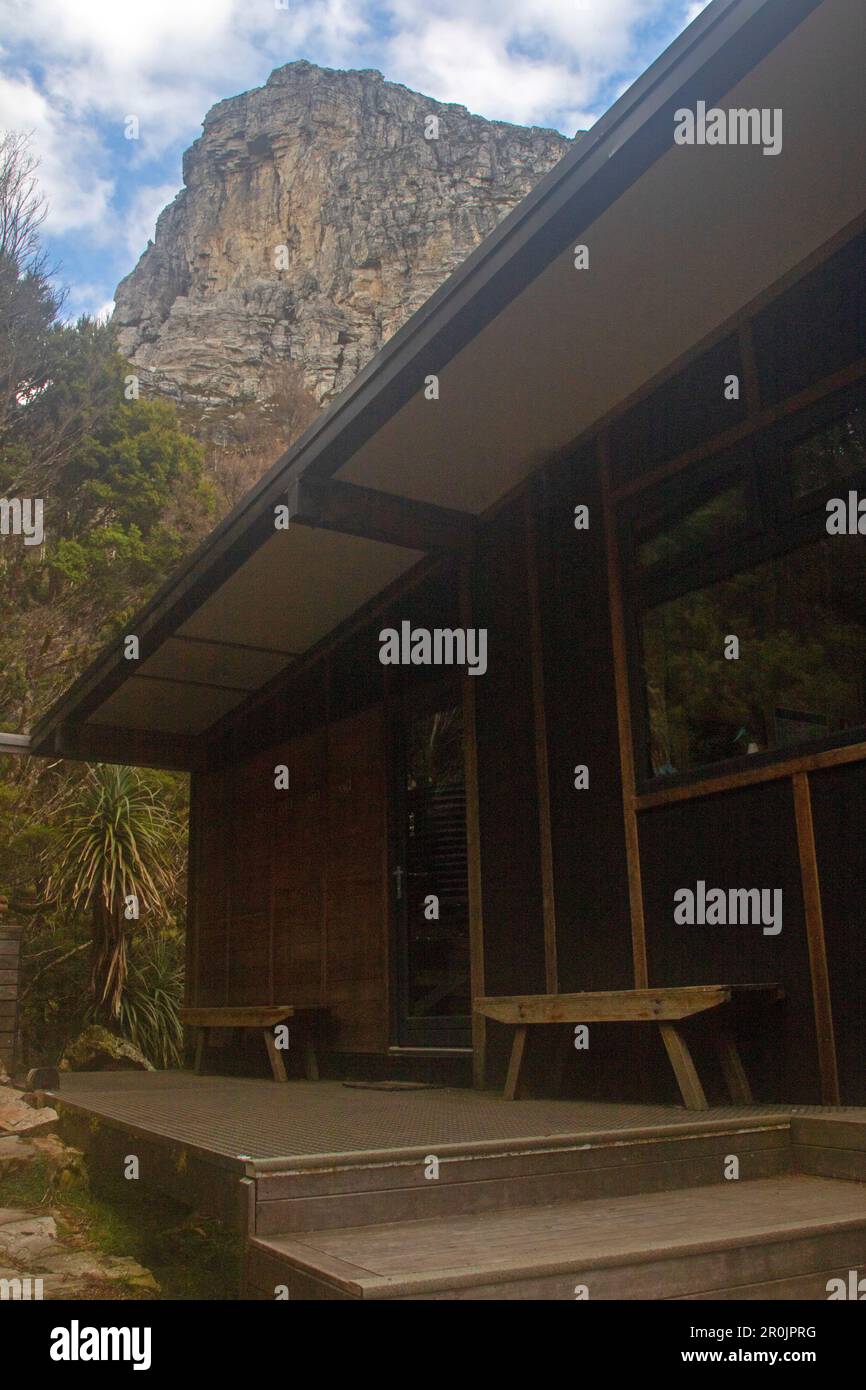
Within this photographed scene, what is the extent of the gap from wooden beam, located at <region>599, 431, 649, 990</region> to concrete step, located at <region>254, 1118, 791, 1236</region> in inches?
51.1

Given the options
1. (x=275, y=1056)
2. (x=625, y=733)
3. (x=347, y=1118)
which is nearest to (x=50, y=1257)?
(x=347, y=1118)

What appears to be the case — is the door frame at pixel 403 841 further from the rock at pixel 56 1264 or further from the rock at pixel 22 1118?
the rock at pixel 56 1264

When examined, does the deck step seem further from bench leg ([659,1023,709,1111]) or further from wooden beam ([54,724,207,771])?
wooden beam ([54,724,207,771])

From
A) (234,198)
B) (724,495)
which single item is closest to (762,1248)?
(724,495)

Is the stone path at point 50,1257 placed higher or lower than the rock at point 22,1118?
lower

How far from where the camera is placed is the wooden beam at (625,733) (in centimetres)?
439

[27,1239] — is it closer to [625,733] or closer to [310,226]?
[625,733]

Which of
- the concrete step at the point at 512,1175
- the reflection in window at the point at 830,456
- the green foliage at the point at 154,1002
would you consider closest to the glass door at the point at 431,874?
the reflection in window at the point at 830,456

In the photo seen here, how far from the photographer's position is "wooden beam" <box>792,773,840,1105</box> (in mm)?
3617

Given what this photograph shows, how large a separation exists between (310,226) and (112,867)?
134 feet

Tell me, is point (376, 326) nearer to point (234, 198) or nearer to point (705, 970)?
point (234, 198)

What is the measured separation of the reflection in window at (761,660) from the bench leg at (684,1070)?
3.51 ft

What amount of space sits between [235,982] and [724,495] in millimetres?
4836

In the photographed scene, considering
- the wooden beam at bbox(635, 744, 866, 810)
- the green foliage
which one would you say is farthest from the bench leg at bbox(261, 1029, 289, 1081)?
the green foliage
